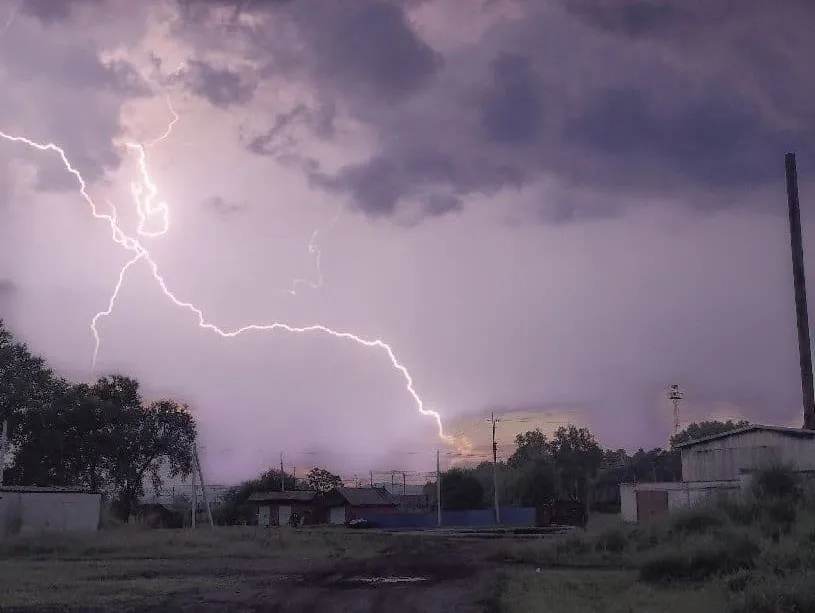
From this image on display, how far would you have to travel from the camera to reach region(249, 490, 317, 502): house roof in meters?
89.0

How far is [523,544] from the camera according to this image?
3691 centimetres

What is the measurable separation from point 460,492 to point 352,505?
11.7 meters

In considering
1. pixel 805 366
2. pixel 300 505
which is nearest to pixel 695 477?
pixel 805 366

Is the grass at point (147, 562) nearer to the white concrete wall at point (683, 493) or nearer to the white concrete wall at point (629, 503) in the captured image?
the white concrete wall at point (629, 503)

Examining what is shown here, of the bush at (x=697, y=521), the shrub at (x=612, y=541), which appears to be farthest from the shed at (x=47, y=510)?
the bush at (x=697, y=521)

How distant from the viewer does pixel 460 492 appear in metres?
89.4

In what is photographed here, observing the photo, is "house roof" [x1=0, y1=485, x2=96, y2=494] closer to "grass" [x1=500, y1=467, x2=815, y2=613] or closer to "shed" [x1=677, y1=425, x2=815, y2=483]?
"grass" [x1=500, y1=467, x2=815, y2=613]

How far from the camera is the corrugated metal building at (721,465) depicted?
124 ft

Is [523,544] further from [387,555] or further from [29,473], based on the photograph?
[29,473]

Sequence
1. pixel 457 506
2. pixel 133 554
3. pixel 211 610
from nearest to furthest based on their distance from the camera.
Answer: pixel 211 610 < pixel 133 554 < pixel 457 506

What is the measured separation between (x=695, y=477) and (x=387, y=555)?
1932 centimetres

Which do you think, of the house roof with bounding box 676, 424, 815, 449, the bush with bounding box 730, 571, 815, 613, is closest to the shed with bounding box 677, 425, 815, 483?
the house roof with bounding box 676, 424, 815, 449

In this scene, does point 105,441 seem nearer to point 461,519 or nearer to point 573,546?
point 461,519

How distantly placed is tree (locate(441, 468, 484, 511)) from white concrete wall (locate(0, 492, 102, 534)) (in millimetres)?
46393
